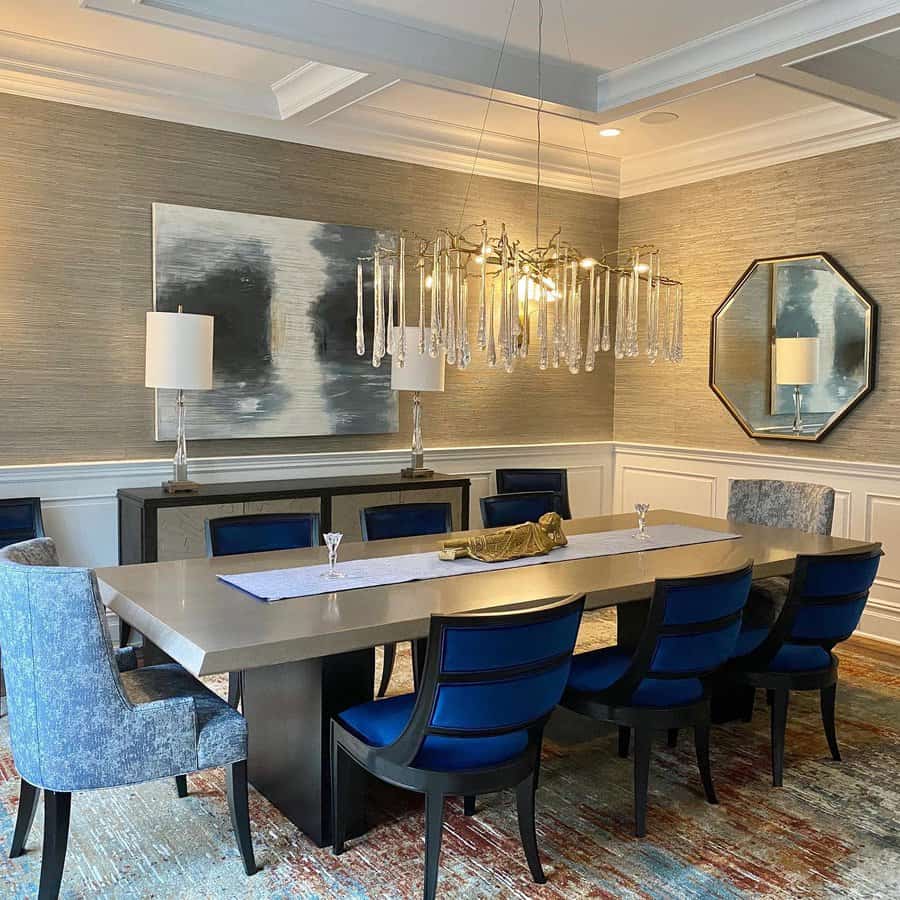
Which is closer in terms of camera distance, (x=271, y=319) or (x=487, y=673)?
(x=487, y=673)

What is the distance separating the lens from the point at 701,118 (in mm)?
5410

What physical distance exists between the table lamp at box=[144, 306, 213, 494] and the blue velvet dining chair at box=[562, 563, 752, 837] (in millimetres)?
2389

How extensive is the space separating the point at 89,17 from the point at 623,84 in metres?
2.55

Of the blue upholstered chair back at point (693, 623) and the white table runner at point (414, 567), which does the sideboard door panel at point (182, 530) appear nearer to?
the white table runner at point (414, 567)

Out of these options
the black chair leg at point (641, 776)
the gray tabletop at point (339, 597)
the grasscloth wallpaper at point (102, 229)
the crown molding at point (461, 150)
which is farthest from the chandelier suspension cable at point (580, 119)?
the black chair leg at point (641, 776)

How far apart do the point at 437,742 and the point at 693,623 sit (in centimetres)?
89

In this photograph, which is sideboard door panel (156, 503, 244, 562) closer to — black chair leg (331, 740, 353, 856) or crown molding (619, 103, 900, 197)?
black chair leg (331, 740, 353, 856)

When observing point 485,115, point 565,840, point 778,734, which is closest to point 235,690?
point 565,840

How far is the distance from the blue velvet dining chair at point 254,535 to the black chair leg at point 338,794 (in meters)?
0.81

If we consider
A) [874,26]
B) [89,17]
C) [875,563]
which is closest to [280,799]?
[875,563]

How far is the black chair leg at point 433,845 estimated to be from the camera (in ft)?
7.86

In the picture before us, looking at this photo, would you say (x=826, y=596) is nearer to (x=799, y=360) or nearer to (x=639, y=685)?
(x=639, y=685)

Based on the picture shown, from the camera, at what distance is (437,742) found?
2.47 meters

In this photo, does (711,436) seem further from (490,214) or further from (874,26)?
(874,26)
